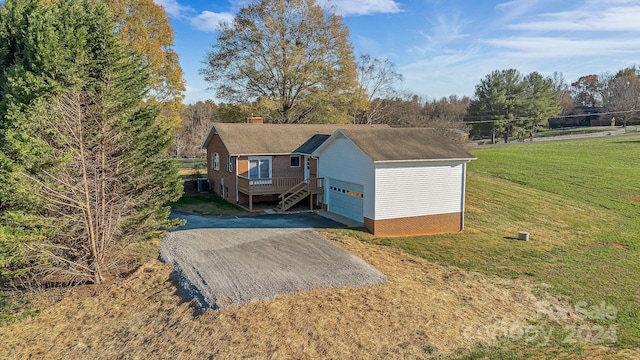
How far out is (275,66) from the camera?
37156 millimetres

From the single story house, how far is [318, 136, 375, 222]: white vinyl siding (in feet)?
0.15

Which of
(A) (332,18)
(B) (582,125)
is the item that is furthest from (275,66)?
(B) (582,125)

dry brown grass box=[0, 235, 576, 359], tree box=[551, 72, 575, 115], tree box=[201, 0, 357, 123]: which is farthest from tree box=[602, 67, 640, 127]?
dry brown grass box=[0, 235, 576, 359]

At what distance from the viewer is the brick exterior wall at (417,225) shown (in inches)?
768

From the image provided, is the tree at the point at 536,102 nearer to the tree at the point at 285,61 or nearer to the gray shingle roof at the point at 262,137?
the tree at the point at 285,61

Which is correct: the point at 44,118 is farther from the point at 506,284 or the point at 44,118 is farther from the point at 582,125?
the point at 582,125

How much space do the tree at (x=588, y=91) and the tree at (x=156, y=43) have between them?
108 m

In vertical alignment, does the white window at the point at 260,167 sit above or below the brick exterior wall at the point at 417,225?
above

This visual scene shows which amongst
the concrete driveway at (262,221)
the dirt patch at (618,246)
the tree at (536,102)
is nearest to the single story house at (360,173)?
the concrete driveway at (262,221)

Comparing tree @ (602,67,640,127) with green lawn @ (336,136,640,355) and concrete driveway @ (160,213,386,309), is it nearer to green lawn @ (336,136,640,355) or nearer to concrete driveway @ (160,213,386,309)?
green lawn @ (336,136,640,355)

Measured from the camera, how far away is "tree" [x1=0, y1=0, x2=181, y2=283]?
11922 millimetres

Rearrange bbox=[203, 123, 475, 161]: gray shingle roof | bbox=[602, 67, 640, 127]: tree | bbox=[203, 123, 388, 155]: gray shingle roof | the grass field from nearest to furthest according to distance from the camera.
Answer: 1. the grass field
2. bbox=[203, 123, 475, 161]: gray shingle roof
3. bbox=[203, 123, 388, 155]: gray shingle roof
4. bbox=[602, 67, 640, 127]: tree

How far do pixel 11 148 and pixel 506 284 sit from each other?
16.1m

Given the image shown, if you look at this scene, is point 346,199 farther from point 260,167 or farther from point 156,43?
point 156,43
